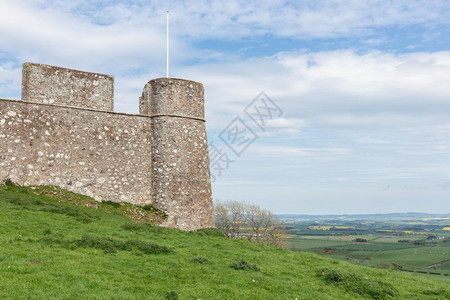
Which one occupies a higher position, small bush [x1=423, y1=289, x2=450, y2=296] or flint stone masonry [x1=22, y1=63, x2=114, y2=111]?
flint stone masonry [x1=22, y1=63, x2=114, y2=111]

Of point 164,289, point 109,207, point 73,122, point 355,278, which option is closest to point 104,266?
point 164,289

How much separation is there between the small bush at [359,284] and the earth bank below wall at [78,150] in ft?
60.1

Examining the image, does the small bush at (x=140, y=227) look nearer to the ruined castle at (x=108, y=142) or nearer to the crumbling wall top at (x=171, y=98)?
the ruined castle at (x=108, y=142)

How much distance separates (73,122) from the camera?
31.6m

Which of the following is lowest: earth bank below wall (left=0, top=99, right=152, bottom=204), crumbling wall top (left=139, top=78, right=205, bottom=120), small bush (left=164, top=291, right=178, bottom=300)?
small bush (left=164, top=291, right=178, bottom=300)

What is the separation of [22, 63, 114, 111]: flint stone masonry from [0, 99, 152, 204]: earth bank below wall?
67cm

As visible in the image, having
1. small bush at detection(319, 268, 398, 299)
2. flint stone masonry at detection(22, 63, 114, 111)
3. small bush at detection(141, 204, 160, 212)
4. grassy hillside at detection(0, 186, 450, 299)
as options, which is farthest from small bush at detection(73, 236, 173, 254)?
flint stone masonry at detection(22, 63, 114, 111)

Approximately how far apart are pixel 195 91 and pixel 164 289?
23.3 m

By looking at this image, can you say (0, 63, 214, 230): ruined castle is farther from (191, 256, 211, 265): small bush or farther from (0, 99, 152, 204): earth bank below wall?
(191, 256, 211, 265): small bush

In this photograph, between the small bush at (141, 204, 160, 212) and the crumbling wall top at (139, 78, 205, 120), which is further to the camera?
the crumbling wall top at (139, 78, 205, 120)

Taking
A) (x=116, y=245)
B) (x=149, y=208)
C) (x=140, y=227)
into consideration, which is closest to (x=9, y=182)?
(x=140, y=227)

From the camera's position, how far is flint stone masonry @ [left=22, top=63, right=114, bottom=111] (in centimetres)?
3044

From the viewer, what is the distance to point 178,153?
34.3 metres

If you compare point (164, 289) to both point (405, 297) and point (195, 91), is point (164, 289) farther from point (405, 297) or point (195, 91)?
point (195, 91)
